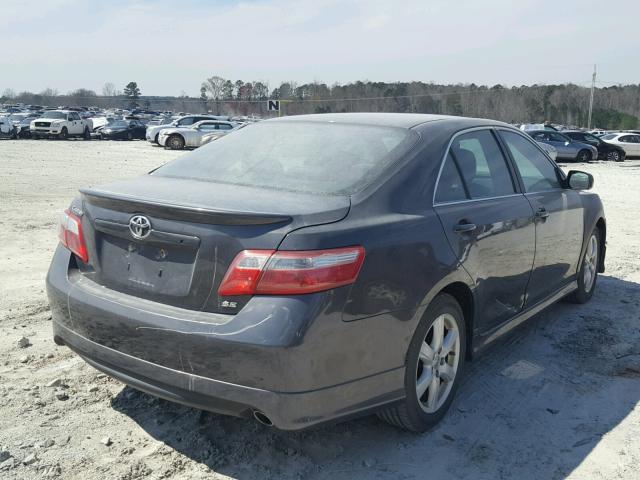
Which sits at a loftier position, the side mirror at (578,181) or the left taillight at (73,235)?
the side mirror at (578,181)

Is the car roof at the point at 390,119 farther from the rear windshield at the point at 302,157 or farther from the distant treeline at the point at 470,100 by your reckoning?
the distant treeline at the point at 470,100

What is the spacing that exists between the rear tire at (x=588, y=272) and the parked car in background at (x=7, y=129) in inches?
1444

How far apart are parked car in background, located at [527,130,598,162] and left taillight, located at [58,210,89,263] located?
1128 inches

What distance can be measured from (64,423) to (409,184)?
223 cm

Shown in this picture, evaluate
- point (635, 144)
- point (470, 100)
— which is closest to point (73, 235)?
point (635, 144)

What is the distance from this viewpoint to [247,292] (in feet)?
8.66

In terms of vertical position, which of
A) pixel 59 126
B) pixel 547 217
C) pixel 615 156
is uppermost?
pixel 547 217

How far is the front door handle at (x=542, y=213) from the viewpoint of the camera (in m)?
4.38

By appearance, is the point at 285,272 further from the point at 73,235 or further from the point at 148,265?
the point at 73,235

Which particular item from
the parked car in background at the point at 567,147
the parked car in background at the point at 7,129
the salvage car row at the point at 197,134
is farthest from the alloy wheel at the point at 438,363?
the parked car in background at the point at 7,129

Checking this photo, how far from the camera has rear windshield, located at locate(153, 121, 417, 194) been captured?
324cm

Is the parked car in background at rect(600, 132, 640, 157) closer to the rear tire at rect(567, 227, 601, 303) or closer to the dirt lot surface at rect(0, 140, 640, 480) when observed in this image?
the rear tire at rect(567, 227, 601, 303)

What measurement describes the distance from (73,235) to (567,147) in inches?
1161

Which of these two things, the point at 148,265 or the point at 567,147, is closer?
the point at 148,265
